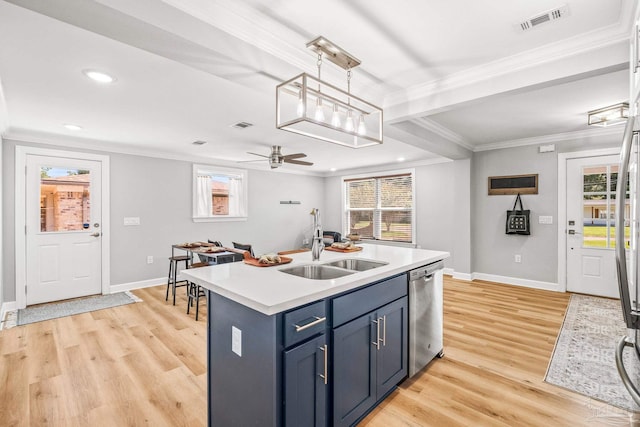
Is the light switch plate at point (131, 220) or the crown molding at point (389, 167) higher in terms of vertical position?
the crown molding at point (389, 167)

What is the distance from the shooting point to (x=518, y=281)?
504 cm

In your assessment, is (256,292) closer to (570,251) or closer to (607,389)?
(607,389)

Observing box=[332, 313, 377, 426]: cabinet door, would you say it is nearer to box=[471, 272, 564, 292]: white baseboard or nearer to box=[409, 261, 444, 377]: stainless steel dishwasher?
box=[409, 261, 444, 377]: stainless steel dishwasher

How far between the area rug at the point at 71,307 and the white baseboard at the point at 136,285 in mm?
167

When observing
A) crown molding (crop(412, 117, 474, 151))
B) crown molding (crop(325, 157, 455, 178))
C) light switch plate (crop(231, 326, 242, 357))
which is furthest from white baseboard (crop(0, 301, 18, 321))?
crown molding (crop(325, 157, 455, 178))

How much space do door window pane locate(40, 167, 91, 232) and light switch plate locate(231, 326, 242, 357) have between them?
4.40 m

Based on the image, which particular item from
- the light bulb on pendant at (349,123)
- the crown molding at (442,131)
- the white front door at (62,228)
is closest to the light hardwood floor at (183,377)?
the white front door at (62,228)

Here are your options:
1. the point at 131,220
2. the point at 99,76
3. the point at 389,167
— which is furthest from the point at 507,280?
the point at 131,220

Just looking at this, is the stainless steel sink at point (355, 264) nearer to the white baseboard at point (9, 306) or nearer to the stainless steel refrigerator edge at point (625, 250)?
the stainless steel refrigerator edge at point (625, 250)

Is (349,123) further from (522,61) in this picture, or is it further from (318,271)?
(522,61)

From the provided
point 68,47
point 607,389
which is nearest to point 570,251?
point 607,389

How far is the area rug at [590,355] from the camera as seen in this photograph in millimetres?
2182

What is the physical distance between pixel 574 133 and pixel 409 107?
3.25 m

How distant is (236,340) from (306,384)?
0.42 metres
